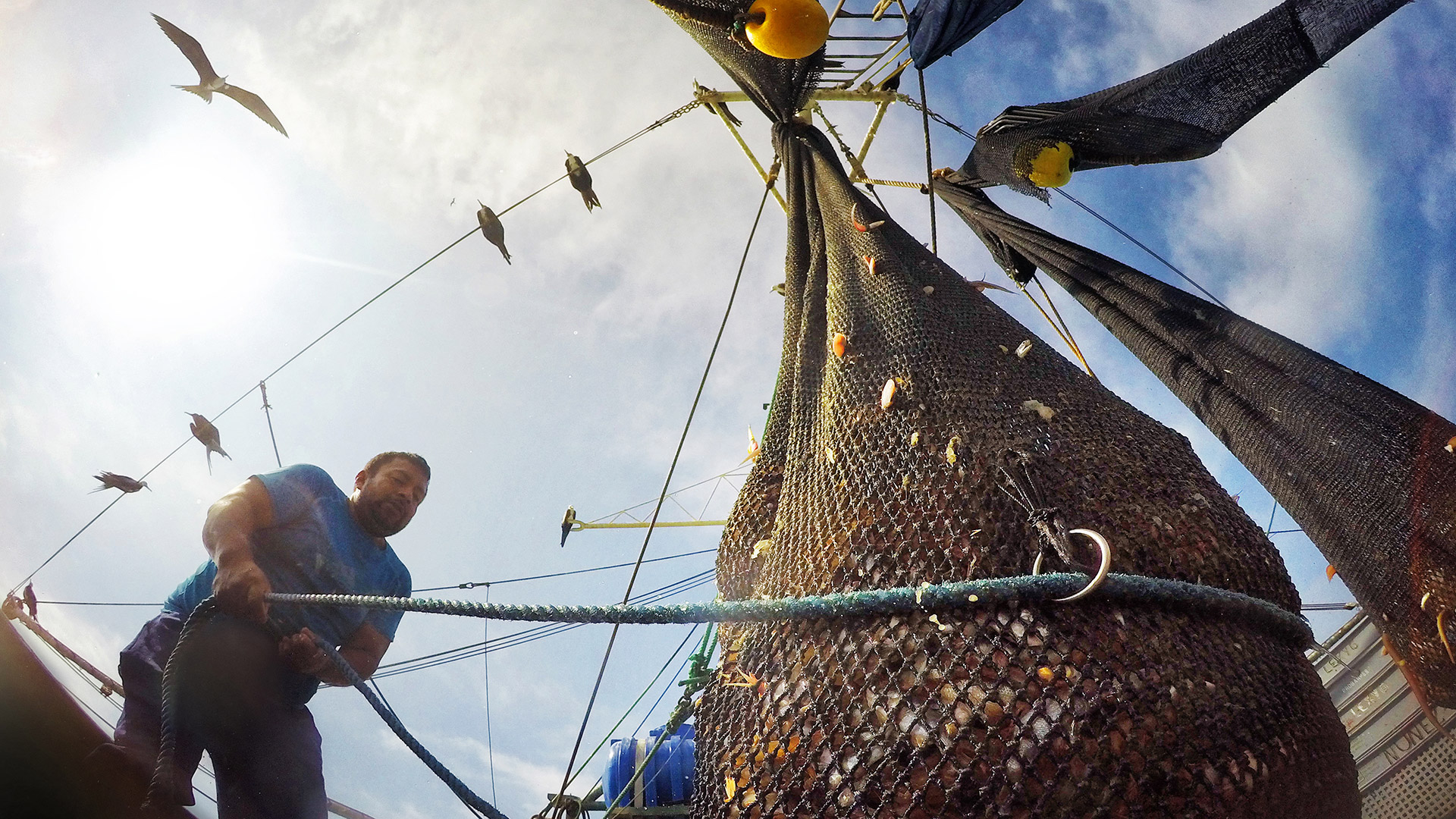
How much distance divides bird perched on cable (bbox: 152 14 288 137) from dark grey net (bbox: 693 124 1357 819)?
474 cm

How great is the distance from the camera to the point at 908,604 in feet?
3.82

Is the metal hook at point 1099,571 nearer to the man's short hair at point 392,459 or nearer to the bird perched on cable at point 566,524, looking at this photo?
the man's short hair at point 392,459

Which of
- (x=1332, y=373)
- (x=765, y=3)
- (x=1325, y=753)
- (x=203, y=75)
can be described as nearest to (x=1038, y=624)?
(x=1325, y=753)

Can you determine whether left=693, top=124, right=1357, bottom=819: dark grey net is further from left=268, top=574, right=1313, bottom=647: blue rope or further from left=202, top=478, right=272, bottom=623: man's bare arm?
left=202, top=478, right=272, bottom=623: man's bare arm

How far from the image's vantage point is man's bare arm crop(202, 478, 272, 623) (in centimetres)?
177

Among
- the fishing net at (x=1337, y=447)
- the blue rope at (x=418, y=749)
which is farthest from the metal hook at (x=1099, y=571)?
the fishing net at (x=1337, y=447)

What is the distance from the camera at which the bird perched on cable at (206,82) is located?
4.15 metres

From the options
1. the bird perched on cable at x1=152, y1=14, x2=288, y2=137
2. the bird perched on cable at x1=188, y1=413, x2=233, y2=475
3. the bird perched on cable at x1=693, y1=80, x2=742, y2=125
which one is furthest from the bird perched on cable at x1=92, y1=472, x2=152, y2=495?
the bird perched on cable at x1=693, y1=80, x2=742, y2=125

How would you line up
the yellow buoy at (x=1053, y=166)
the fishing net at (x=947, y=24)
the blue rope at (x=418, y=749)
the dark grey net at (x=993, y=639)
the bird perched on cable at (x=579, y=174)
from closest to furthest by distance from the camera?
the dark grey net at (x=993, y=639) < the blue rope at (x=418, y=749) < the fishing net at (x=947, y=24) < the yellow buoy at (x=1053, y=166) < the bird perched on cable at (x=579, y=174)

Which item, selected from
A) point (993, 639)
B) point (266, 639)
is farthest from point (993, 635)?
point (266, 639)

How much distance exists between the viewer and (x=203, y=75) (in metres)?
4.24

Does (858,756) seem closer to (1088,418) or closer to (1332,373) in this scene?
(1088,418)

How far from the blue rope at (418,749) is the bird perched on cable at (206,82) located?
4.32 m

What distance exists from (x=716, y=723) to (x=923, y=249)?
183 cm
